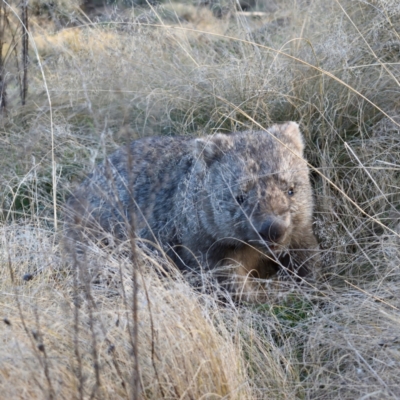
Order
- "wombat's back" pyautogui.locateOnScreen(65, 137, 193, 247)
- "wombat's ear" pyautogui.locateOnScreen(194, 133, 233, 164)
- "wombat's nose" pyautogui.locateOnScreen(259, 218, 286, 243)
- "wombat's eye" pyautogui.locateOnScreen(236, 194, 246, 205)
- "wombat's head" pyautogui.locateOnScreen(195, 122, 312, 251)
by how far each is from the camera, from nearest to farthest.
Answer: "wombat's nose" pyautogui.locateOnScreen(259, 218, 286, 243), "wombat's head" pyautogui.locateOnScreen(195, 122, 312, 251), "wombat's eye" pyautogui.locateOnScreen(236, 194, 246, 205), "wombat's ear" pyautogui.locateOnScreen(194, 133, 233, 164), "wombat's back" pyautogui.locateOnScreen(65, 137, 193, 247)

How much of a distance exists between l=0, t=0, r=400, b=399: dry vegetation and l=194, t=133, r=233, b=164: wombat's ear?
0.19 metres

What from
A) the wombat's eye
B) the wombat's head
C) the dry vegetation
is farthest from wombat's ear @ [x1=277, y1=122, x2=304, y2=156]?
the wombat's eye

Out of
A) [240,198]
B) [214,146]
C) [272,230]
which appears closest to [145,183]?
[214,146]

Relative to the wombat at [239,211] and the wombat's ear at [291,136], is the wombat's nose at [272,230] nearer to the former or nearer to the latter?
the wombat at [239,211]

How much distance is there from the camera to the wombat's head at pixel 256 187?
12.8 ft

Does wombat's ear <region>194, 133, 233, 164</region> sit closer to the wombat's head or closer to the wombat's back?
the wombat's head

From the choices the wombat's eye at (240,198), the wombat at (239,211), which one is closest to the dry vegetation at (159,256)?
the wombat at (239,211)

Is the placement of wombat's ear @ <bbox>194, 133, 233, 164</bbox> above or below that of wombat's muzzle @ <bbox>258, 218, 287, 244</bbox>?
above

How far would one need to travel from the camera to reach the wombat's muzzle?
3.78 m

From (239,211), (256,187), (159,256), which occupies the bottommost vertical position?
(159,256)

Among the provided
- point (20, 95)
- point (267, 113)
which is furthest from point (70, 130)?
point (267, 113)

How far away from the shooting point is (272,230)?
3.78 m

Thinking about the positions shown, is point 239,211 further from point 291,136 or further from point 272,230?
point 291,136

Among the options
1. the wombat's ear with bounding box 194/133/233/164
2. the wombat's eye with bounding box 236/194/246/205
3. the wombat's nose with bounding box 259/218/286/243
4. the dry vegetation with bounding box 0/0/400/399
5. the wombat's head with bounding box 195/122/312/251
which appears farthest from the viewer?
the wombat's ear with bounding box 194/133/233/164
